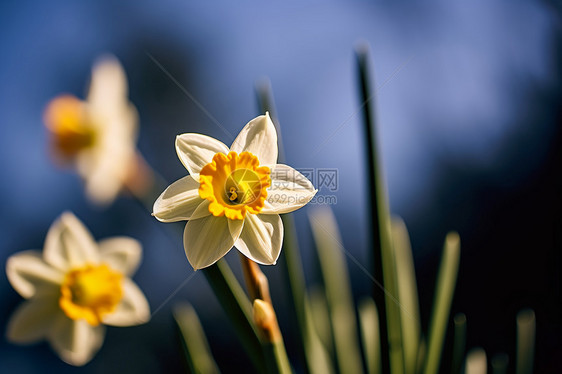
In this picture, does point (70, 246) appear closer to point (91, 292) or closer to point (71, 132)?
point (91, 292)

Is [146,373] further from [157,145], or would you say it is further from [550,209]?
[550,209]

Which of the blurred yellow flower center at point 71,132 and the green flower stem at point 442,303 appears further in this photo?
the blurred yellow flower center at point 71,132

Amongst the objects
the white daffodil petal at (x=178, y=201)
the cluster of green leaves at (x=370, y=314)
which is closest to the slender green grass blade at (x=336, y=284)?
the cluster of green leaves at (x=370, y=314)

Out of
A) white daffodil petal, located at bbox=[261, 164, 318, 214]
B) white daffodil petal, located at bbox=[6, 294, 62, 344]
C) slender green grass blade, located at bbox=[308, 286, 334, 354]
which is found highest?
white daffodil petal, located at bbox=[261, 164, 318, 214]

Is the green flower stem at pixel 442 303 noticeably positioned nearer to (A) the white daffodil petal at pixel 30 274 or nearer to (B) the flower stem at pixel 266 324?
(B) the flower stem at pixel 266 324

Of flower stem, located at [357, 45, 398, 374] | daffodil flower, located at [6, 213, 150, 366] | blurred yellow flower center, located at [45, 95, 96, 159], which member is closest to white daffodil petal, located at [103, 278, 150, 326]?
daffodil flower, located at [6, 213, 150, 366]

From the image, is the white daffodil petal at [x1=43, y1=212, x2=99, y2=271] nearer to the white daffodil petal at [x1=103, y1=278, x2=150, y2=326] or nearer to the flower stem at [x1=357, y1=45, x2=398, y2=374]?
the white daffodil petal at [x1=103, y1=278, x2=150, y2=326]
